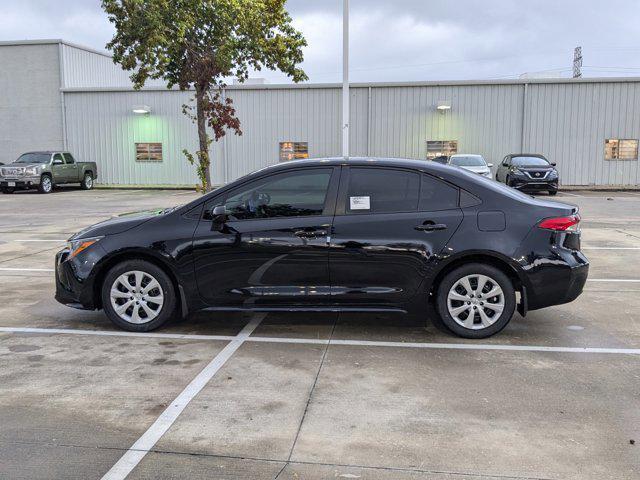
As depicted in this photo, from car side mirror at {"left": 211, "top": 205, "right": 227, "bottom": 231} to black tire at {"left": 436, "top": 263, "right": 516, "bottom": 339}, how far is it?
6.61ft

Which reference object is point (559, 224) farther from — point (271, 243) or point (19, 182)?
point (19, 182)

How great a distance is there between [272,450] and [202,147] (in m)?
16.4

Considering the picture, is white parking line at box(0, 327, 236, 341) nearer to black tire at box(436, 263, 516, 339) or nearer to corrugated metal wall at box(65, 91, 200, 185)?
black tire at box(436, 263, 516, 339)

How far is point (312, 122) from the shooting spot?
29.8 metres

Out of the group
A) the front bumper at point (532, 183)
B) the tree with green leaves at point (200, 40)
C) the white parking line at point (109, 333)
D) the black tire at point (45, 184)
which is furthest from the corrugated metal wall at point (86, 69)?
the white parking line at point (109, 333)

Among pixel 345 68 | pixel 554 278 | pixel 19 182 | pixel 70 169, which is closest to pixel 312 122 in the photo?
pixel 70 169

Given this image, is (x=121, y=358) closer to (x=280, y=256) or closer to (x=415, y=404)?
(x=280, y=256)

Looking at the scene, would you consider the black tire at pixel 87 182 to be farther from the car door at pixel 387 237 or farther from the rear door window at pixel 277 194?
the car door at pixel 387 237

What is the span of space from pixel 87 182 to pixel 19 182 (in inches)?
151

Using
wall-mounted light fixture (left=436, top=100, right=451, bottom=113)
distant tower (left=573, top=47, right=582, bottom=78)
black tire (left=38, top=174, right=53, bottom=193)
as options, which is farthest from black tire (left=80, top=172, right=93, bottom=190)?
distant tower (left=573, top=47, right=582, bottom=78)

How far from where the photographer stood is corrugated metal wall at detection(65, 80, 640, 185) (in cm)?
2848

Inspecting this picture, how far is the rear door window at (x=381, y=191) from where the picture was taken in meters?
5.44

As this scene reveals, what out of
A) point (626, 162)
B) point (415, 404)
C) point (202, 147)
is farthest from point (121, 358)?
point (626, 162)

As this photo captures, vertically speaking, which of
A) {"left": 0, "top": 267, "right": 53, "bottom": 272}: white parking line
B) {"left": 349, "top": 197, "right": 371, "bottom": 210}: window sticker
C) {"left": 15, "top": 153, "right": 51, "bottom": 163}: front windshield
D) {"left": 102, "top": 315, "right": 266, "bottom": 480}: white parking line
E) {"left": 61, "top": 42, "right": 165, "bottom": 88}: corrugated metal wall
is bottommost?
{"left": 102, "top": 315, "right": 266, "bottom": 480}: white parking line
